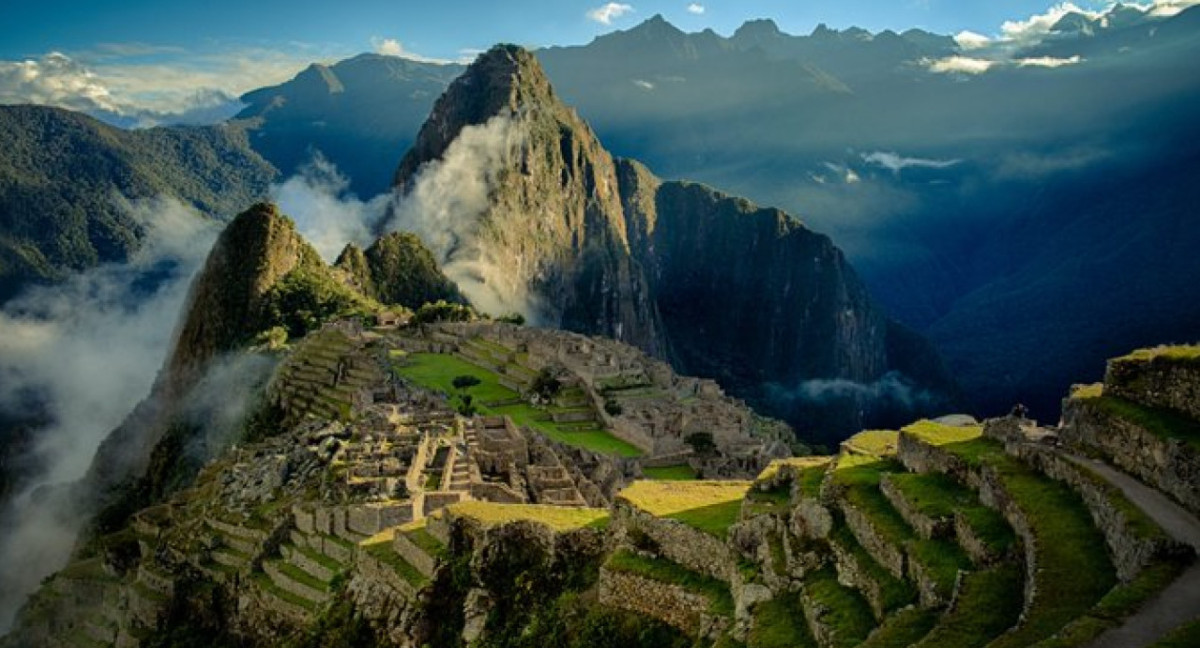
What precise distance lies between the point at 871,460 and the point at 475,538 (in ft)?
24.8

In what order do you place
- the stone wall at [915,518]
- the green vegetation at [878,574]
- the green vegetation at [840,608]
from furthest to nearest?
the stone wall at [915,518]
the green vegetation at [878,574]
the green vegetation at [840,608]

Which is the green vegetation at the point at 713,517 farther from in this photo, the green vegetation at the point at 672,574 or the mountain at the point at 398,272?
the mountain at the point at 398,272

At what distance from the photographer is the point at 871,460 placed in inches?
771

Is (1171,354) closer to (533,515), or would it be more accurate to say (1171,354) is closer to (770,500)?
(770,500)

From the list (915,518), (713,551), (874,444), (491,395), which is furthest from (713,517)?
(491,395)

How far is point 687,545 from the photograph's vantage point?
642 inches

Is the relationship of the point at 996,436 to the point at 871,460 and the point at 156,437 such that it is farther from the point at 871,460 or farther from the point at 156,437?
the point at 156,437

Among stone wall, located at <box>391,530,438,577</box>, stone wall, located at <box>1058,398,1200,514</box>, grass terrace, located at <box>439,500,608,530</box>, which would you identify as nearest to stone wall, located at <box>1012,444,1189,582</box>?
stone wall, located at <box>1058,398,1200,514</box>

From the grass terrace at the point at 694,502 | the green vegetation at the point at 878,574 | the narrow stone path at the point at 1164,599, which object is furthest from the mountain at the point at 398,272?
the narrow stone path at the point at 1164,599

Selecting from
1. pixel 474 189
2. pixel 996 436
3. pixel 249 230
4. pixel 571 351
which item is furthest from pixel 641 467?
pixel 474 189

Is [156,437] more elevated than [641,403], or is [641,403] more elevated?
[641,403]

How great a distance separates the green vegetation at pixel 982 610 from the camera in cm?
1074

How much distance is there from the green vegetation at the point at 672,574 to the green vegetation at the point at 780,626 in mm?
1104

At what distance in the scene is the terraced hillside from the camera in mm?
11734
